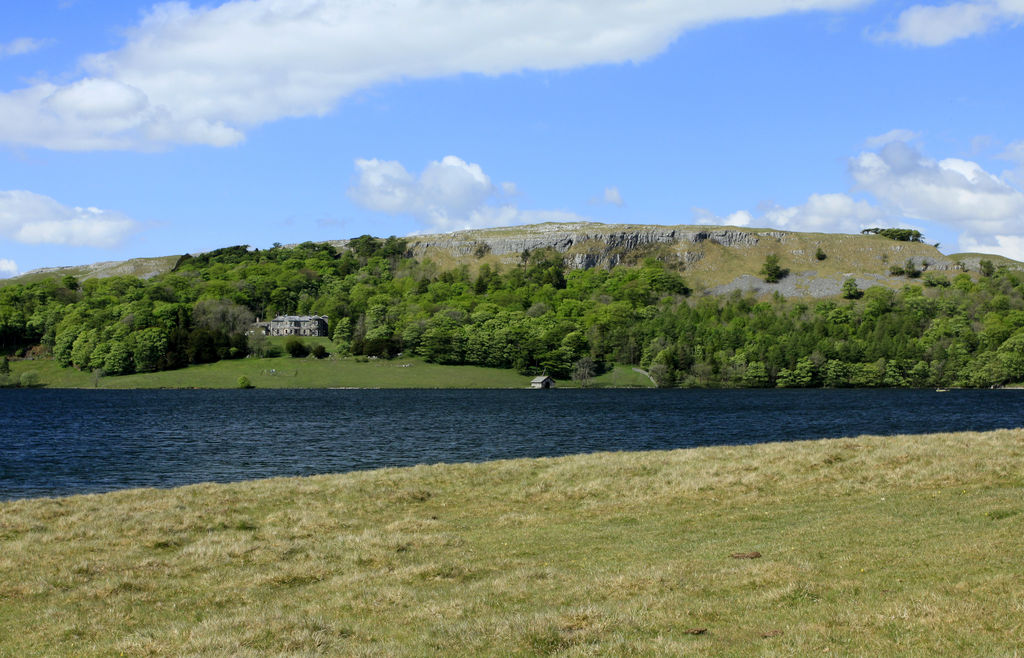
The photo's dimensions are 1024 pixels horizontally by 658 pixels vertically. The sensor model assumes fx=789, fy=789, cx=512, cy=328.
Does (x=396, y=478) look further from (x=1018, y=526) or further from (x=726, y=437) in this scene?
(x=726, y=437)

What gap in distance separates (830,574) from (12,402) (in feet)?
510

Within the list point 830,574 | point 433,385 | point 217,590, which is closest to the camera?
point 830,574

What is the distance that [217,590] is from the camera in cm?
1938

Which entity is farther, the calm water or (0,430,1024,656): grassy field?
the calm water

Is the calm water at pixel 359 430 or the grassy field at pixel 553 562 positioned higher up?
the grassy field at pixel 553 562

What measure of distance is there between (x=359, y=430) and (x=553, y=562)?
211 ft

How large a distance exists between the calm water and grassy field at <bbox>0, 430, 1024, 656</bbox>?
2088 centimetres

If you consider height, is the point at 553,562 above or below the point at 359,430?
above

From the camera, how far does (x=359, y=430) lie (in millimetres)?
83062

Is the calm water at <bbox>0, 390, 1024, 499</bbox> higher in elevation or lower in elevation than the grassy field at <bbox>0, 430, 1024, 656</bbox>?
lower

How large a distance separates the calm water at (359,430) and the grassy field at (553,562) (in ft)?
68.5

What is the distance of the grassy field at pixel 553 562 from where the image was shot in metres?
14.0

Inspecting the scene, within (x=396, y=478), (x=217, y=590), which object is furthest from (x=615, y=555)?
(x=396, y=478)

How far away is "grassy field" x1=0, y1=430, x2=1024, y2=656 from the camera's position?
46.1 ft
